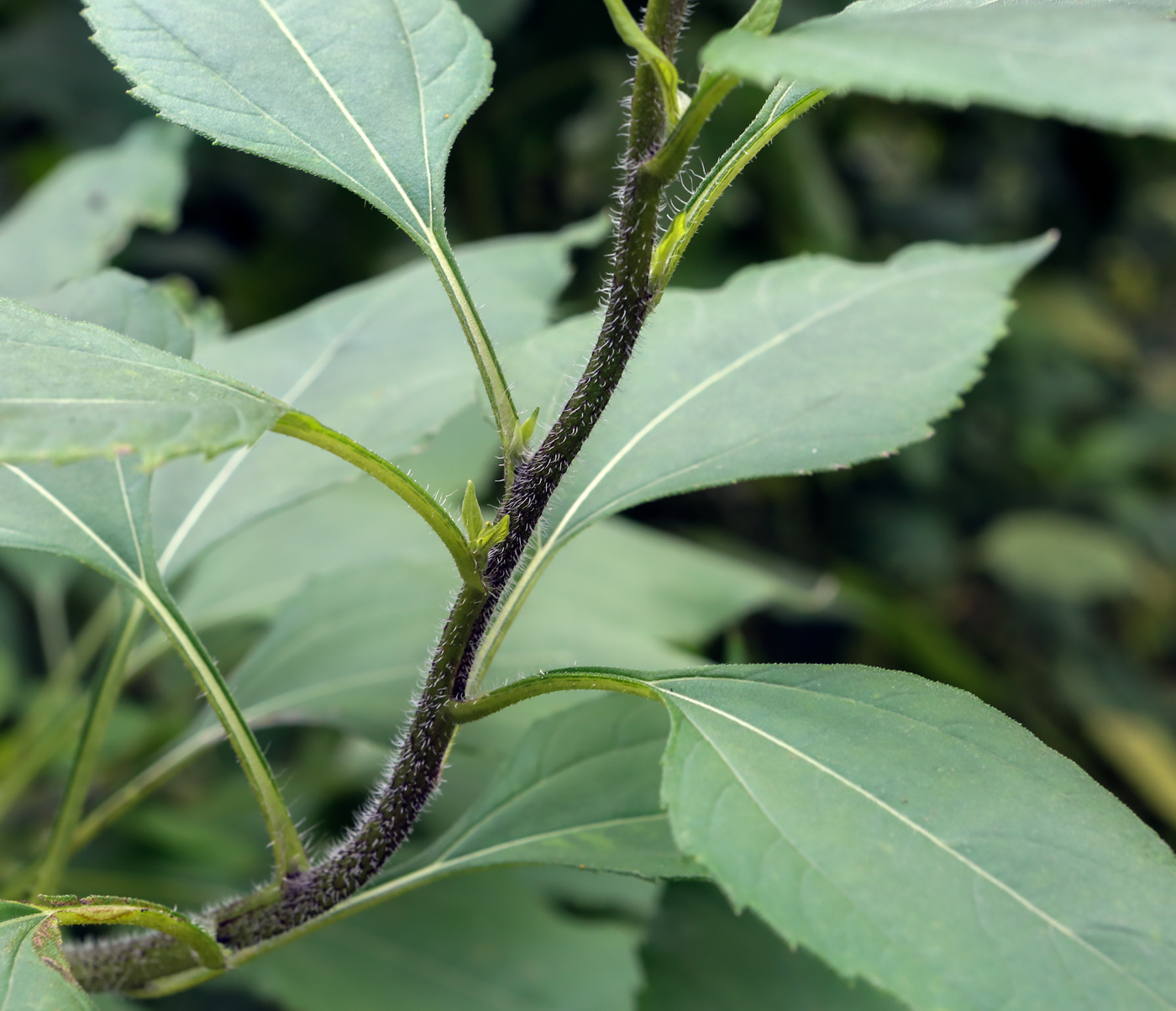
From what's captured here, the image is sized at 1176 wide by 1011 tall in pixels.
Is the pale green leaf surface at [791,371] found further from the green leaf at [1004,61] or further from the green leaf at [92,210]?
the green leaf at [92,210]

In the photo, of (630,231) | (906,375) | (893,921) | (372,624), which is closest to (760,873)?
(893,921)

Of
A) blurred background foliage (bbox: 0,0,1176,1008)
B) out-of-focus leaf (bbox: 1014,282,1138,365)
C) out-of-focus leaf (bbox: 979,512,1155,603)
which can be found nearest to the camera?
blurred background foliage (bbox: 0,0,1176,1008)

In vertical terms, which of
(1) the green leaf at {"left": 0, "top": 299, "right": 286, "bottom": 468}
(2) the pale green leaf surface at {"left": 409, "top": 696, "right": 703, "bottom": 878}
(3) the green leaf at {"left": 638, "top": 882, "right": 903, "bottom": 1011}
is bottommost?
(3) the green leaf at {"left": 638, "top": 882, "right": 903, "bottom": 1011}

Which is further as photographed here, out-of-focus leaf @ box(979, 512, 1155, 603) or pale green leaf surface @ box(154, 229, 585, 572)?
out-of-focus leaf @ box(979, 512, 1155, 603)

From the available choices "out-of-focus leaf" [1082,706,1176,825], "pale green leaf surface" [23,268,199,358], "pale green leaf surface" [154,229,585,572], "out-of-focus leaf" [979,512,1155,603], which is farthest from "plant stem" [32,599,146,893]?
"out-of-focus leaf" [979,512,1155,603]

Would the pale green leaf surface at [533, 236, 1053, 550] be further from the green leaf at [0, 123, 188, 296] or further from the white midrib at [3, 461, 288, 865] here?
the green leaf at [0, 123, 188, 296]

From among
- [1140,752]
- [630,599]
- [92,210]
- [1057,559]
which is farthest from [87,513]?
[1057,559]
